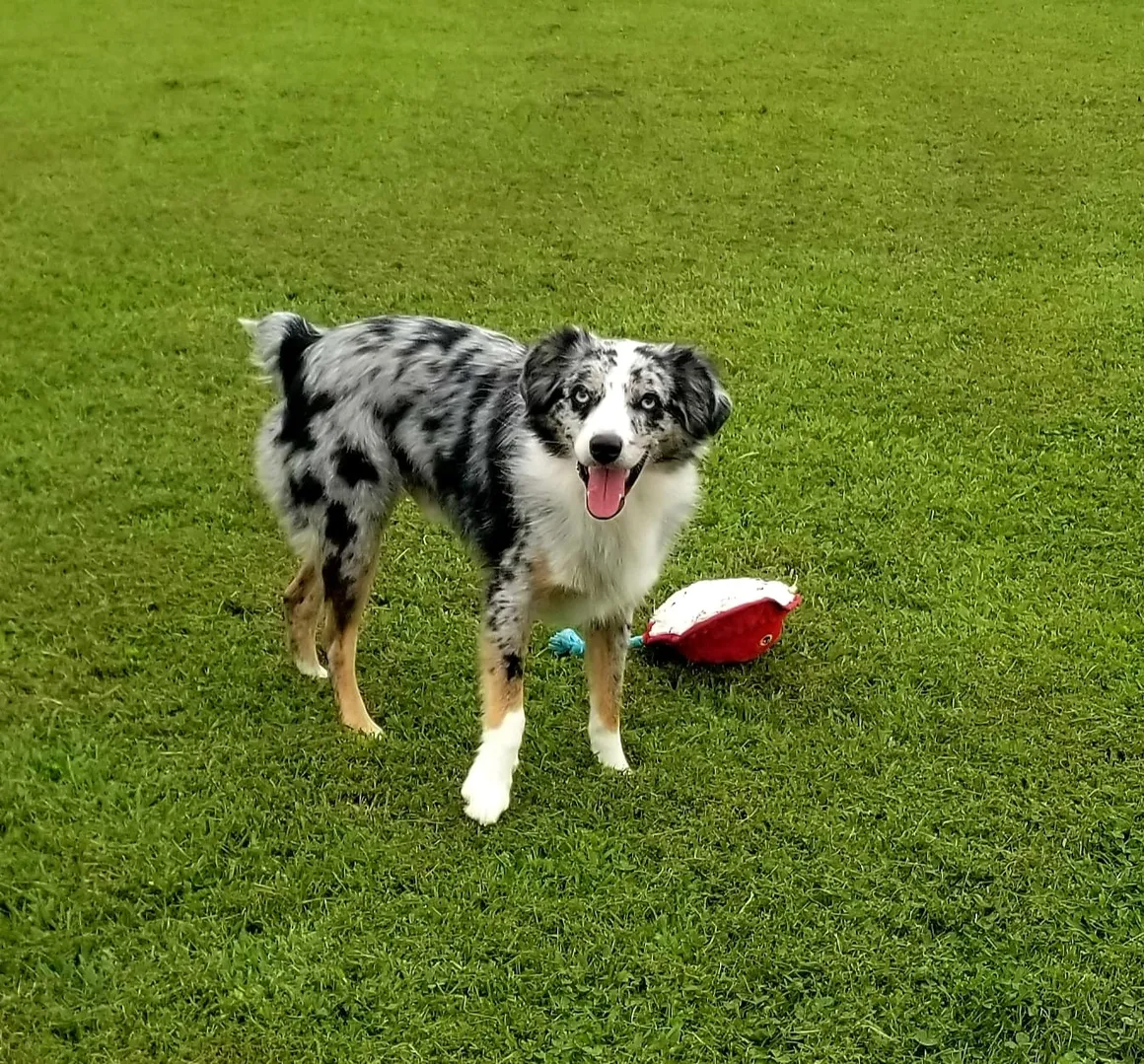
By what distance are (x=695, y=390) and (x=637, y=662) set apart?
1007 mm

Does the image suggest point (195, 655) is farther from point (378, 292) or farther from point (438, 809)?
point (378, 292)

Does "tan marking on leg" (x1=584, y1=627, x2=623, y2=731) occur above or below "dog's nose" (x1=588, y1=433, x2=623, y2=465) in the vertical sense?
below

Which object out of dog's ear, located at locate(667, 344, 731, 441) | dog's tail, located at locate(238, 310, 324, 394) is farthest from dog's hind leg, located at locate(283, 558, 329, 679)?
dog's ear, located at locate(667, 344, 731, 441)

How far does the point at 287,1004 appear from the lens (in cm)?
243

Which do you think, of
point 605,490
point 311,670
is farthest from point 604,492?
point 311,670

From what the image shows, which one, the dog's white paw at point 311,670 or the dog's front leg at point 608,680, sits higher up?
the dog's front leg at point 608,680

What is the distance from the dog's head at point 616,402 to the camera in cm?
265

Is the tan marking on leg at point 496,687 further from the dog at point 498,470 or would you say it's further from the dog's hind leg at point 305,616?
the dog's hind leg at point 305,616

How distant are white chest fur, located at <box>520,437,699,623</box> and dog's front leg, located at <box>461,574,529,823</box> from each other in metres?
0.09

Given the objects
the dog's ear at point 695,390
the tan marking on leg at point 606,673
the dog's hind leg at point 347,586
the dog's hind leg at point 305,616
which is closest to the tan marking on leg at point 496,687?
the tan marking on leg at point 606,673

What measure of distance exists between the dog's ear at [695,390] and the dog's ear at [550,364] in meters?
0.21

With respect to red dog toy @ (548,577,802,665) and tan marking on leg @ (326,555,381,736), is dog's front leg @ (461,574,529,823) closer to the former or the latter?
tan marking on leg @ (326,555,381,736)

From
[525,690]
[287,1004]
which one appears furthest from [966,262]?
[287,1004]

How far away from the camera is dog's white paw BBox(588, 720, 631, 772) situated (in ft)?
10.1
